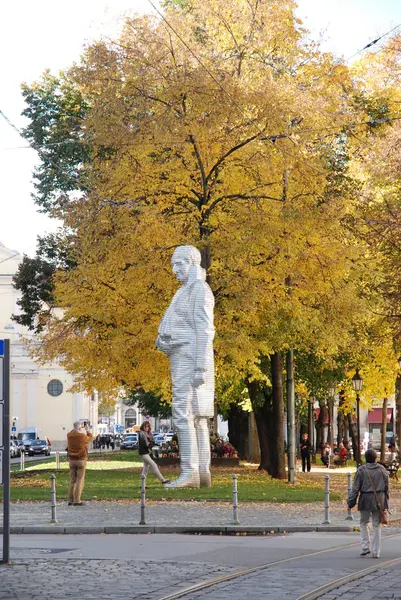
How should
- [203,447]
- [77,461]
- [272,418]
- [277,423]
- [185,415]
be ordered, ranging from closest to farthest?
[77,461], [185,415], [203,447], [277,423], [272,418]

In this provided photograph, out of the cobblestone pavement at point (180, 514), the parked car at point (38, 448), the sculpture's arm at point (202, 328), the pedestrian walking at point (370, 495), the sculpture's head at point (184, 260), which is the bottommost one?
the parked car at point (38, 448)

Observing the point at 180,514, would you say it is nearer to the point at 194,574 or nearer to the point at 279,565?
the point at 279,565

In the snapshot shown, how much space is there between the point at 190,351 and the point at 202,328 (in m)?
0.71

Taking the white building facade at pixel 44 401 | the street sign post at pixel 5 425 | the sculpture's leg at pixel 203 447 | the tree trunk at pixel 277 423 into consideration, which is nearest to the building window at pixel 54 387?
the white building facade at pixel 44 401

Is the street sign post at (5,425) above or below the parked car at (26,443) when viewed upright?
above

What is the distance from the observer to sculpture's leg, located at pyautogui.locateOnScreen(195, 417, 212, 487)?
2952 centimetres

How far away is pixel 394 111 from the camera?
4266cm

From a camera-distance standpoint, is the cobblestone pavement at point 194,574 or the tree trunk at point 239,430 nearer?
the cobblestone pavement at point 194,574

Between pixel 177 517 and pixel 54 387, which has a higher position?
pixel 54 387

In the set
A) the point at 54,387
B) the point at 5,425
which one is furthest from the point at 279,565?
the point at 54,387

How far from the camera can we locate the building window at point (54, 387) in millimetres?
101125

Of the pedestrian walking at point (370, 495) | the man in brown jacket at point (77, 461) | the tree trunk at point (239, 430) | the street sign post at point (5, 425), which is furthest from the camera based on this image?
the tree trunk at point (239, 430)

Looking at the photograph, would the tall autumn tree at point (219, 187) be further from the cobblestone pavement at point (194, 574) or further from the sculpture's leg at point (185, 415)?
the cobblestone pavement at point (194, 574)

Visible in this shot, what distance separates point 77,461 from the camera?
25422 mm
